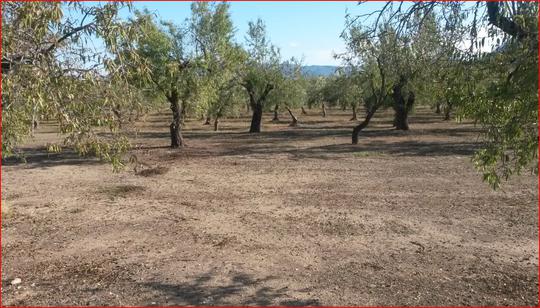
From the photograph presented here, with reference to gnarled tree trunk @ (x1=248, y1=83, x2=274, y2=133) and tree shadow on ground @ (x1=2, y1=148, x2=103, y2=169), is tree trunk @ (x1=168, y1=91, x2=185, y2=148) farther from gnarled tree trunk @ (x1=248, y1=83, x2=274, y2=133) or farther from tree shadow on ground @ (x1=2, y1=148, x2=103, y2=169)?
gnarled tree trunk @ (x1=248, y1=83, x2=274, y2=133)

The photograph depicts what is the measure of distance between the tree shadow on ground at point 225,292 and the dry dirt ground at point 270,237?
0.03m

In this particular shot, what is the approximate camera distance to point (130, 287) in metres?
6.36

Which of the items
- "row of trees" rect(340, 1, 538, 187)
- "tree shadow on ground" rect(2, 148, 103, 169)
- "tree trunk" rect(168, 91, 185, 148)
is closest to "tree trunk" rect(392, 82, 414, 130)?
"tree trunk" rect(168, 91, 185, 148)

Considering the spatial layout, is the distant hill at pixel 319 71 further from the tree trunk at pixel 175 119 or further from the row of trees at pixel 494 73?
the row of trees at pixel 494 73

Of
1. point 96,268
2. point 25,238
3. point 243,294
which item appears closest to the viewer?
point 243,294

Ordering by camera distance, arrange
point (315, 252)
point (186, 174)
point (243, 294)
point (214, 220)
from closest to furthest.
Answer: point (243, 294)
point (315, 252)
point (214, 220)
point (186, 174)

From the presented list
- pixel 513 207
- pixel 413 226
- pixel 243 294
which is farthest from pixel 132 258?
pixel 513 207

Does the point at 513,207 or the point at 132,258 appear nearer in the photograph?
the point at 132,258

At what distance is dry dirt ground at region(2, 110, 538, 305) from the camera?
620cm

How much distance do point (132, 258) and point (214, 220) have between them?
98.0 inches

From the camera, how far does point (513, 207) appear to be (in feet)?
33.7

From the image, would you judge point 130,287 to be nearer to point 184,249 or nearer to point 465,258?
point 184,249

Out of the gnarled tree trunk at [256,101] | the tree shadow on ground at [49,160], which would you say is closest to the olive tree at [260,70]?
the gnarled tree trunk at [256,101]

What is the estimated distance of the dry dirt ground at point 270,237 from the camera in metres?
6.20
